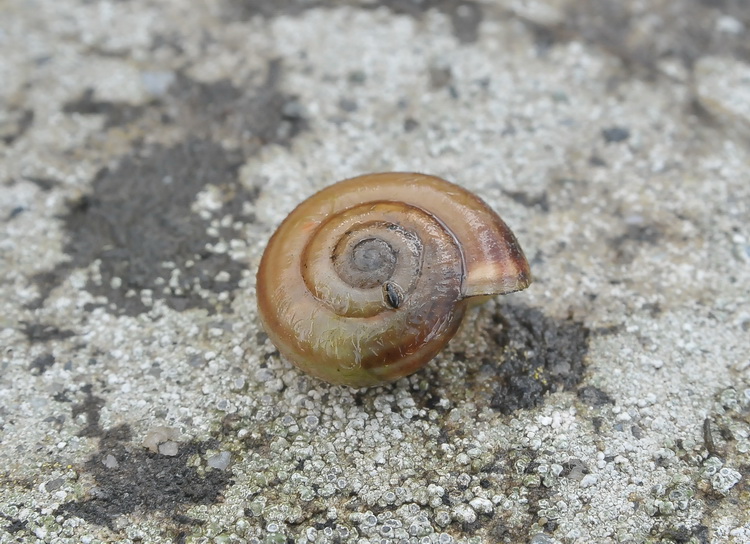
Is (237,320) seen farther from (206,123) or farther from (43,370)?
(206,123)

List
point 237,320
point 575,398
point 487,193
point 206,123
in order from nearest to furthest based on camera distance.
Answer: point 575,398 → point 237,320 → point 487,193 → point 206,123

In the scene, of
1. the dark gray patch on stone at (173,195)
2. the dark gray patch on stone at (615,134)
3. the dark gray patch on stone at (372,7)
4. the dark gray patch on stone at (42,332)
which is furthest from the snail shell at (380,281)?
the dark gray patch on stone at (372,7)

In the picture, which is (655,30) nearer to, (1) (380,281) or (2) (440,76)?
(2) (440,76)

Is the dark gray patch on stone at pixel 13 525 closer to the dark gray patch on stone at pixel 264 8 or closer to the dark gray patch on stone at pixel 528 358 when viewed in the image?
the dark gray patch on stone at pixel 528 358

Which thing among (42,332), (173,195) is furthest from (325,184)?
(42,332)

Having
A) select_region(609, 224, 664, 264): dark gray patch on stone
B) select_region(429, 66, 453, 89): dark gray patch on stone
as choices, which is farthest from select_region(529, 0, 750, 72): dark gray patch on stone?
select_region(609, 224, 664, 264): dark gray patch on stone

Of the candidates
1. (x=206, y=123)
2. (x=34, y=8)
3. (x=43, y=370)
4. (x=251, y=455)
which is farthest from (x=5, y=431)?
(x=34, y=8)

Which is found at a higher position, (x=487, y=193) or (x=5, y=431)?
(x=487, y=193)

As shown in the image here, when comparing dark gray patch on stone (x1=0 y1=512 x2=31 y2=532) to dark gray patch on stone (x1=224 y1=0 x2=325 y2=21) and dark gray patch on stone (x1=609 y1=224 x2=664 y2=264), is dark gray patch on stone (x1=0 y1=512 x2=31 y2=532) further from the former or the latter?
dark gray patch on stone (x1=224 y1=0 x2=325 y2=21)
